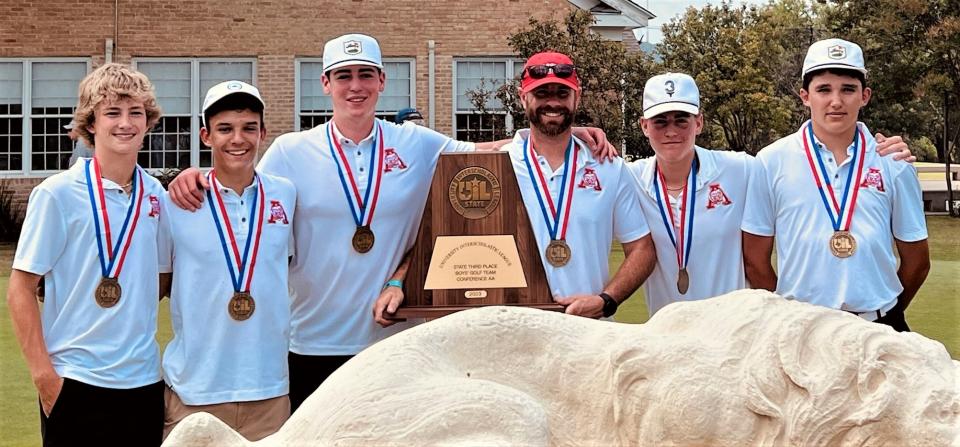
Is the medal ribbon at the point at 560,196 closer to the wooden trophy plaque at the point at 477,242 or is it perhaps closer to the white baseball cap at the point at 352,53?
the wooden trophy plaque at the point at 477,242

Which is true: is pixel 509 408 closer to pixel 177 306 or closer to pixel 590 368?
pixel 590 368

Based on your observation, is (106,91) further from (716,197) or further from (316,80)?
(316,80)

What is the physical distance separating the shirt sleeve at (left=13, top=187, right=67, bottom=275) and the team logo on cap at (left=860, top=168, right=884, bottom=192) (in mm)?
2936

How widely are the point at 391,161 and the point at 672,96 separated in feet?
3.86

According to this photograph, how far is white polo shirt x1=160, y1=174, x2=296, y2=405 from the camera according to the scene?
3.67 m

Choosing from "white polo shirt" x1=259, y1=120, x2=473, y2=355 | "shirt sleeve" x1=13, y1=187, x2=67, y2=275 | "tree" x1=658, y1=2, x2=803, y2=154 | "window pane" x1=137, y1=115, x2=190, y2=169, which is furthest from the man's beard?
"tree" x1=658, y1=2, x2=803, y2=154

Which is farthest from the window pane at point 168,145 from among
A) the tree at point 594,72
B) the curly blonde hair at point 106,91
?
the curly blonde hair at point 106,91

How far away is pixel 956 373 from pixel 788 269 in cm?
185

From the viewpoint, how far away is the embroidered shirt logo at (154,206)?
365cm

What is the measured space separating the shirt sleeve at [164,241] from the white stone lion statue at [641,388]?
168 cm

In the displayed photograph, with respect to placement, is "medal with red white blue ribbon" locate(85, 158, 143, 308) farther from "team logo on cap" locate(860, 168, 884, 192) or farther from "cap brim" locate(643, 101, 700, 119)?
"team logo on cap" locate(860, 168, 884, 192)

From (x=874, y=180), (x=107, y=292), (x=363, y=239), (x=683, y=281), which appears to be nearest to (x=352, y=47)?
(x=363, y=239)

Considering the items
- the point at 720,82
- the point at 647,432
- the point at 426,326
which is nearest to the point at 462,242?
the point at 426,326

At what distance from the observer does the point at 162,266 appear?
12.3 ft
